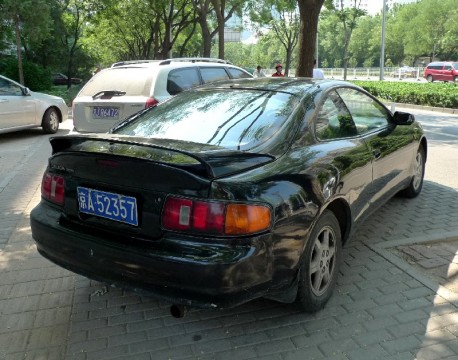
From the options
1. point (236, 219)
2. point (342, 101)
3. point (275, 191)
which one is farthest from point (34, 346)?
point (342, 101)

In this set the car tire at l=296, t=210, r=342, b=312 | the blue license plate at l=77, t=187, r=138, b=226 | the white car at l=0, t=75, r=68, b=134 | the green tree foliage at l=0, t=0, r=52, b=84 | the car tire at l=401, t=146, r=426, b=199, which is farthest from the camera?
the green tree foliage at l=0, t=0, r=52, b=84

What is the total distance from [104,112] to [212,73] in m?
2.01

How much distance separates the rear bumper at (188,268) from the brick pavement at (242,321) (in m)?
0.45

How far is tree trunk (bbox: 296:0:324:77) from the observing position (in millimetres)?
10298

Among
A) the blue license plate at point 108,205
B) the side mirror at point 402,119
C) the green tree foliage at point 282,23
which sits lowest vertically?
the blue license plate at point 108,205

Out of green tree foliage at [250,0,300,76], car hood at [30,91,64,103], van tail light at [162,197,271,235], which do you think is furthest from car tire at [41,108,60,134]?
green tree foliage at [250,0,300,76]

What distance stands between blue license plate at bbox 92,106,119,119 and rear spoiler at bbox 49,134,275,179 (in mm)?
3610

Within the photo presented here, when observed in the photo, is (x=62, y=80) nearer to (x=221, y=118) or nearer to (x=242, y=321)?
(x=221, y=118)

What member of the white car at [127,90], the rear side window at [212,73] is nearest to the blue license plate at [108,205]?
the white car at [127,90]

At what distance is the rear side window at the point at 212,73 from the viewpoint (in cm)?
767

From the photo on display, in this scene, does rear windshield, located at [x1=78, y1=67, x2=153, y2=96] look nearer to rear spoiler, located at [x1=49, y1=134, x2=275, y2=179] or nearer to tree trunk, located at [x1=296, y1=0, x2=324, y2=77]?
rear spoiler, located at [x1=49, y1=134, x2=275, y2=179]

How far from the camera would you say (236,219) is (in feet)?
8.21

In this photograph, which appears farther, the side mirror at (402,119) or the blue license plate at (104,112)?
the blue license plate at (104,112)

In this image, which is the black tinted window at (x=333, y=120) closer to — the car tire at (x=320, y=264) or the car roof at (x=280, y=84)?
the car roof at (x=280, y=84)
